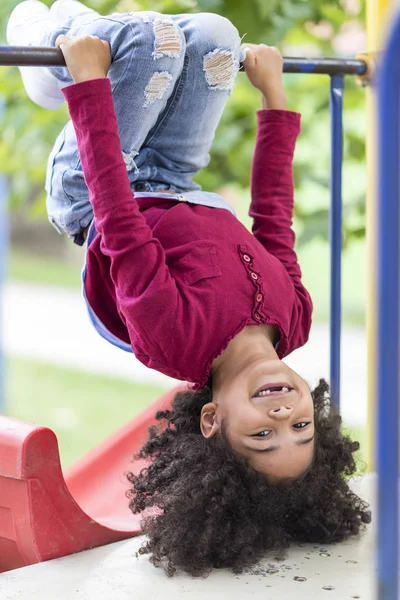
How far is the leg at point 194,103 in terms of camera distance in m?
1.69

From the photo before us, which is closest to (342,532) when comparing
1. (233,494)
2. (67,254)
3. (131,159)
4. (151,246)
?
(233,494)

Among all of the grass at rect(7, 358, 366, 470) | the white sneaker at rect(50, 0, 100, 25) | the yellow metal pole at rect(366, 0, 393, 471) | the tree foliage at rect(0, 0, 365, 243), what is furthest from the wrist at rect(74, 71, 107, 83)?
the grass at rect(7, 358, 366, 470)

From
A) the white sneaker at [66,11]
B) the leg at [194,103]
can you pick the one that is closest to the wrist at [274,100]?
the leg at [194,103]

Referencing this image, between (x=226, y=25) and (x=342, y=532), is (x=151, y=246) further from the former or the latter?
(x=342, y=532)

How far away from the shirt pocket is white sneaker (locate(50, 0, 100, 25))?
0.56m

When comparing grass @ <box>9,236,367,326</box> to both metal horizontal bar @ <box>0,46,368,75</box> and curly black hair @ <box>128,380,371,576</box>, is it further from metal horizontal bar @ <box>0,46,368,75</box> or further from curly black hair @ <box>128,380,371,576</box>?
curly black hair @ <box>128,380,371,576</box>

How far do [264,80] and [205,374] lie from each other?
24.0 inches

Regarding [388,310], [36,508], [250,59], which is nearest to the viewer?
[388,310]

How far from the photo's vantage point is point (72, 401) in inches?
211

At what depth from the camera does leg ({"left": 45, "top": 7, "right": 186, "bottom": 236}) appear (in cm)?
160

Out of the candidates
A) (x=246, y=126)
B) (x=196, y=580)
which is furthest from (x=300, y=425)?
(x=246, y=126)

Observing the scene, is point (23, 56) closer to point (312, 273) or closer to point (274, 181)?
point (274, 181)

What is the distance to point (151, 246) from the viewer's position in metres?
1.52

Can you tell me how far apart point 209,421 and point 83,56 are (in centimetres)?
64
